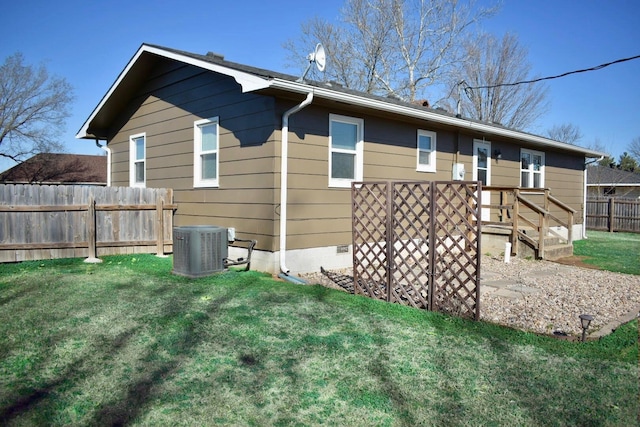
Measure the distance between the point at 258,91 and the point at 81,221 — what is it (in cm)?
425

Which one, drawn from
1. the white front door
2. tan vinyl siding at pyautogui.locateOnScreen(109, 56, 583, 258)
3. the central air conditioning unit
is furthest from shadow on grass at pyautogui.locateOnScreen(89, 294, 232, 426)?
the white front door

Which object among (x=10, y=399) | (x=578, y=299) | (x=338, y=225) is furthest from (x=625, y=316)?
(x=10, y=399)

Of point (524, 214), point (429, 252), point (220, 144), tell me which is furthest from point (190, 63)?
point (524, 214)

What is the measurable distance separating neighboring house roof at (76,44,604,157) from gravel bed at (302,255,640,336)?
2.89 metres

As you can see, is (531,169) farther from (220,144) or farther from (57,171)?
(57,171)

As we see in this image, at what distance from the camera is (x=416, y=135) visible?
914cm

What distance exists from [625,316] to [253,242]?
508 centimetres

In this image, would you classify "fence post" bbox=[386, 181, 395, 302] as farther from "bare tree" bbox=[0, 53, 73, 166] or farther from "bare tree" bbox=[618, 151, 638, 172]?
"bare tree" bbox=[618, 151, 638, 172]

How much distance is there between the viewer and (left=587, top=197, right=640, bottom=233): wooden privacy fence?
17.6 metres

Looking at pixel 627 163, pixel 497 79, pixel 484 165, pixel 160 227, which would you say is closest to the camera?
pixel 160 227

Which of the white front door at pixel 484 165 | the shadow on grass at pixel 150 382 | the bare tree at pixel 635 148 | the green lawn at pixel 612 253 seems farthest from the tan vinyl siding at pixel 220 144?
the bare tree at pixel 635 148

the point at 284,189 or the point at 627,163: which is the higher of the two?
the point at 627,163

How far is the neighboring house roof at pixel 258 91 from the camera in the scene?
6.34 metres

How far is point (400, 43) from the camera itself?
22250mm
